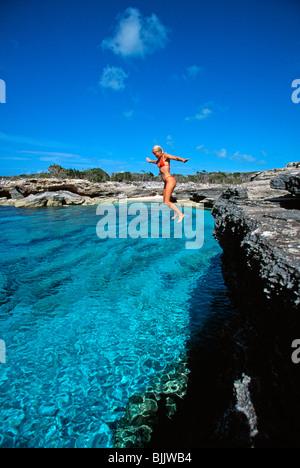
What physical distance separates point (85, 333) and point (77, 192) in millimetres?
32063

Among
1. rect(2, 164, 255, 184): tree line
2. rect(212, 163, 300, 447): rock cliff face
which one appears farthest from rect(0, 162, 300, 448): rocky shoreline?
rect(2, 164, 255, 184): tree line

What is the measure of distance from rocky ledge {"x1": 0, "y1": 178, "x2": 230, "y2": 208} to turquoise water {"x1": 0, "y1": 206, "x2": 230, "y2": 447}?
20.2 m

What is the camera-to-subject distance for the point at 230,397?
2.57 meters

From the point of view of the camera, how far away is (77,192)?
111 feet

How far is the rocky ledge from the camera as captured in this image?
27.7 meters

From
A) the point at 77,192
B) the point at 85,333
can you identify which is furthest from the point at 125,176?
the point at 85,333

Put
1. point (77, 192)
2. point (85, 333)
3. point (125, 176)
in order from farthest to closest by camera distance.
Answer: point (125, 176) → point (77, 192) → point (85, 333)

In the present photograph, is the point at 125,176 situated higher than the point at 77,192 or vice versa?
the point at 125,176

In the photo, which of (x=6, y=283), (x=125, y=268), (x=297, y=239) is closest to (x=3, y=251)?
(x=6, y=283)

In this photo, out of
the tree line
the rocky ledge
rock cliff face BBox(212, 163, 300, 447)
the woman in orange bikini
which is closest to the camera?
rock cliff face BBox(212, 163, 300, 447)

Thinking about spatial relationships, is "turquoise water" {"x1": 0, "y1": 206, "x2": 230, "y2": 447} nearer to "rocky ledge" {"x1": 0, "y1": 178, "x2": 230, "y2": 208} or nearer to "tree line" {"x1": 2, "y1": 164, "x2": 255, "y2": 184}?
"rocky ledge" {"x1": 0, "y1": 178, "x2": 230, "y2": 208}

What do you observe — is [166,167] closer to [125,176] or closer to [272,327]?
[272,327]

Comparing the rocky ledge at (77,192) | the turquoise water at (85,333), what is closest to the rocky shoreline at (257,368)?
the turquoise water at (85,333)

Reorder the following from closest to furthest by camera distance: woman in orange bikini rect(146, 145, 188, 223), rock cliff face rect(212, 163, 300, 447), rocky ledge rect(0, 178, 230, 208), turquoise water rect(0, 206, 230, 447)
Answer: rock cliff face rect(212, 163, 300, 447) < turquoise water rect(0, 206, 230, 447) < woman in orange bikini rect(146, 145, 188, 223) < rocky ledge rect(0, 178, 230, 208)
